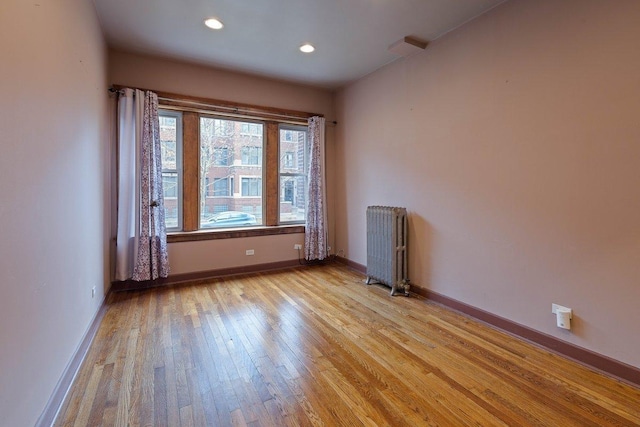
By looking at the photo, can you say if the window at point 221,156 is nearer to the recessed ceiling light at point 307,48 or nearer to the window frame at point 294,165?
the window frame at point 294,165

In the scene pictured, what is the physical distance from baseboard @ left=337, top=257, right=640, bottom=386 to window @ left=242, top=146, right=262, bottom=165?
3058mm

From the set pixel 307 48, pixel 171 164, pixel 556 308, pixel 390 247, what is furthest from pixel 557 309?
pixel 171 164

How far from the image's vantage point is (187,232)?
4.03 meters

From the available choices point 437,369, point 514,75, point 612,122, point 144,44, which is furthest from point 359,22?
point 437,369

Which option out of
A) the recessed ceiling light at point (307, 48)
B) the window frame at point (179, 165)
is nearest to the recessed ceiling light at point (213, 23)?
the recessed ceiling light at point (307, 48)

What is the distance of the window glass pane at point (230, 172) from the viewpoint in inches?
166

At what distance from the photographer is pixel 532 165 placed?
2.43m

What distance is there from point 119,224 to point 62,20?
2.22m

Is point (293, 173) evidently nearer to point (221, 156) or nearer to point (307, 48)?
point (221, 156)

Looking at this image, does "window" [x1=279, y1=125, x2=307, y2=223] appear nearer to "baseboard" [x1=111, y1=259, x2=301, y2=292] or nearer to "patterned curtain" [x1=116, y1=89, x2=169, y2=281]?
"baseboard" [x1=111, y1=259, x2=301, y2=292]

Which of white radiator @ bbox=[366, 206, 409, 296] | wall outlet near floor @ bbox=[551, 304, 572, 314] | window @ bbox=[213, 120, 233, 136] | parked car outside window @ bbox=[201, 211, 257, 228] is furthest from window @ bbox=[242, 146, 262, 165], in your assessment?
wall outlet near floor @ bbox=[551, 304, 572, 314]

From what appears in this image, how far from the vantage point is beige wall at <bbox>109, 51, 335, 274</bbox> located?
3.67 metres

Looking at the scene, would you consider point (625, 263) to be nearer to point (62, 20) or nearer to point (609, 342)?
point (609, 342)

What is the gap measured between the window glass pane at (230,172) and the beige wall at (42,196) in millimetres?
1698
